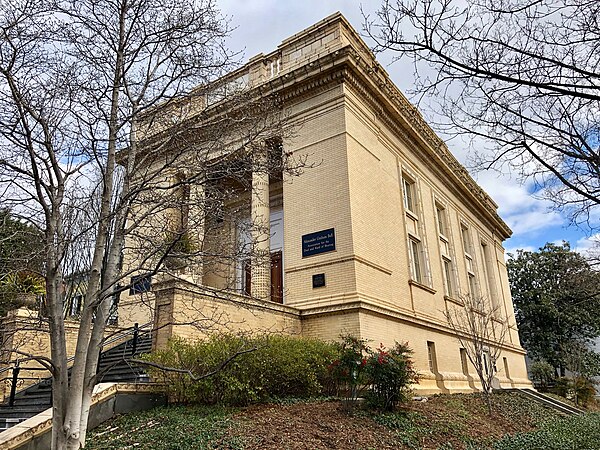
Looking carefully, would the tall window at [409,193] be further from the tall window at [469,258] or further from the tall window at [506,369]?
the tall window at [506,369]

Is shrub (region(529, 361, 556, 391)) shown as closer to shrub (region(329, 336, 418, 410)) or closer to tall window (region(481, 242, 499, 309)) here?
tall window (region(481, 242, 499, 309))

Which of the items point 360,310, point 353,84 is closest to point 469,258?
point 353,84

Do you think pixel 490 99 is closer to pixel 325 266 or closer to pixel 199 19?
pixel 199 19

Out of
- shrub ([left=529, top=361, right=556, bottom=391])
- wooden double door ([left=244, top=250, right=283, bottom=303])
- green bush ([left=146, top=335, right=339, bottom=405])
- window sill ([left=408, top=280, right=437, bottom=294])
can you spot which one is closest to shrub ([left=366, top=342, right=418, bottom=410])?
green bush ([left=146, top=335, right=339, bottom=405])

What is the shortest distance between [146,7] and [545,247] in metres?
45.1

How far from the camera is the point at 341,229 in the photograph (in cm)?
1381

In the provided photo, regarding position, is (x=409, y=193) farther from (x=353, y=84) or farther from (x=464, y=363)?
(x=464, y=363)

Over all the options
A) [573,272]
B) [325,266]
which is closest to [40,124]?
[325,266]

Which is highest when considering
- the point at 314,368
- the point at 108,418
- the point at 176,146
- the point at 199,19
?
the point at 199,19

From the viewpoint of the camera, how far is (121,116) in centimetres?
674

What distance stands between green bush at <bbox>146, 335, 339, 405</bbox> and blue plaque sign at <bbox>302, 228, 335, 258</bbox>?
169 inches

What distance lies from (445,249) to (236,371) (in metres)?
15.5

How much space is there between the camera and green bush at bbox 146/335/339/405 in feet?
28.8

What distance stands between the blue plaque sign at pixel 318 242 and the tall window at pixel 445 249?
8811 millimetres
